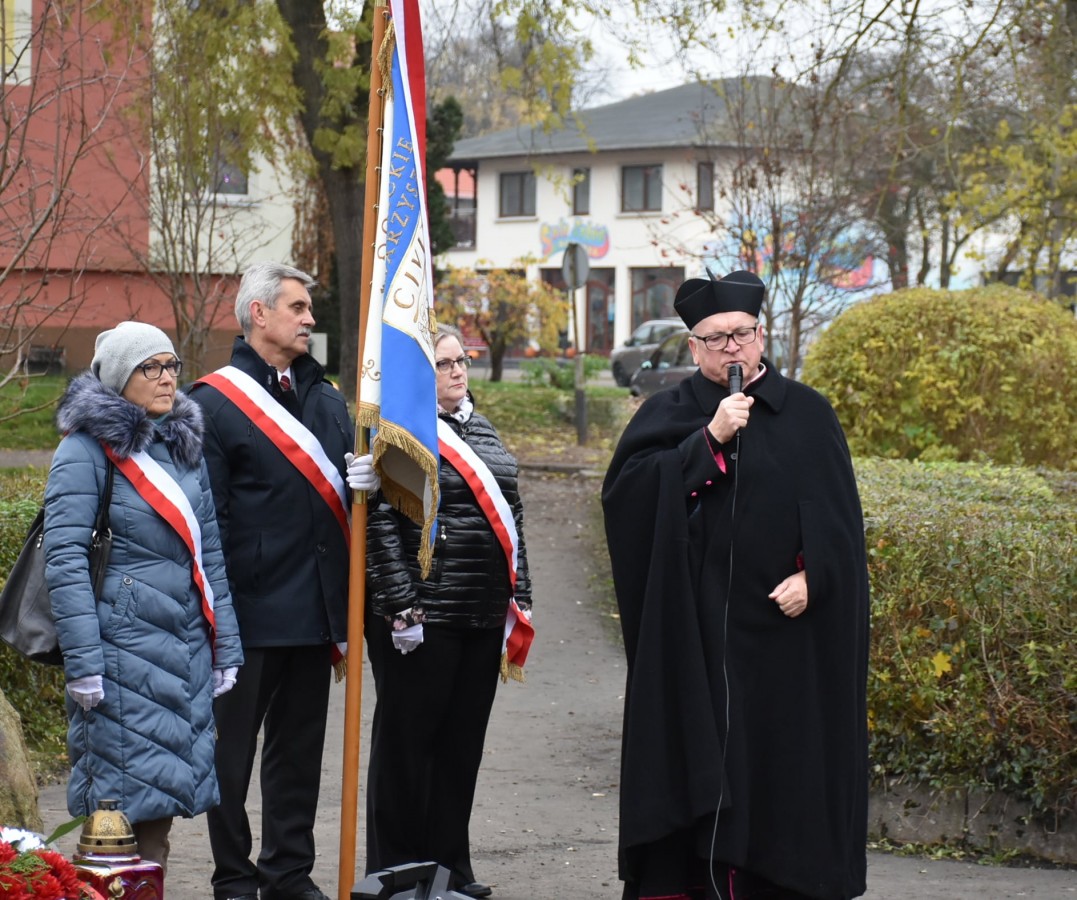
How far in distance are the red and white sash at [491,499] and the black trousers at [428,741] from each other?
8cm

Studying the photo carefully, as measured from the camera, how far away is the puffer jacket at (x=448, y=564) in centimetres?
543

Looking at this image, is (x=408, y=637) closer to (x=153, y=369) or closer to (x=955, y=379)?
(x=153, y=369)

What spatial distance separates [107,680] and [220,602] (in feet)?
1.50

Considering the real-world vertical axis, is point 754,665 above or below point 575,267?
below

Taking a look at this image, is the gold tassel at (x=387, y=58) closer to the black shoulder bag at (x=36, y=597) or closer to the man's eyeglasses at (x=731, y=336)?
the man's eyeglasses at (x=731, y=336)

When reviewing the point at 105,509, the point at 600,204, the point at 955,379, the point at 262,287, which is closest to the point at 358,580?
the point at 105,509

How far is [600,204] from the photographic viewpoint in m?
55.8

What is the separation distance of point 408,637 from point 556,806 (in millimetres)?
2333

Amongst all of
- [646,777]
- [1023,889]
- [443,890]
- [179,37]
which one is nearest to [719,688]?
[646,777]

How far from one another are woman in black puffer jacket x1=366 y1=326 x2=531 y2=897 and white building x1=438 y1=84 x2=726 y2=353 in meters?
45.8

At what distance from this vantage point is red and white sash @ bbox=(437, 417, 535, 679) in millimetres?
5605

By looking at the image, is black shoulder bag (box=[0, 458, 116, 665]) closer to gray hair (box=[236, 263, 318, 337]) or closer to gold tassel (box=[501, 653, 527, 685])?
gray hair (box=[236, 263, 318, 337])

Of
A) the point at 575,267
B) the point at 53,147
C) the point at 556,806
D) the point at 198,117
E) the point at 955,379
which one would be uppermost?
the point at 198,117

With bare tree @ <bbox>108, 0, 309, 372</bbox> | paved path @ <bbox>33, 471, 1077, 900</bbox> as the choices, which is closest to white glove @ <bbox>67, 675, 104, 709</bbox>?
paved path @ <bbox>33, 471, 1077, 900</bbox>
